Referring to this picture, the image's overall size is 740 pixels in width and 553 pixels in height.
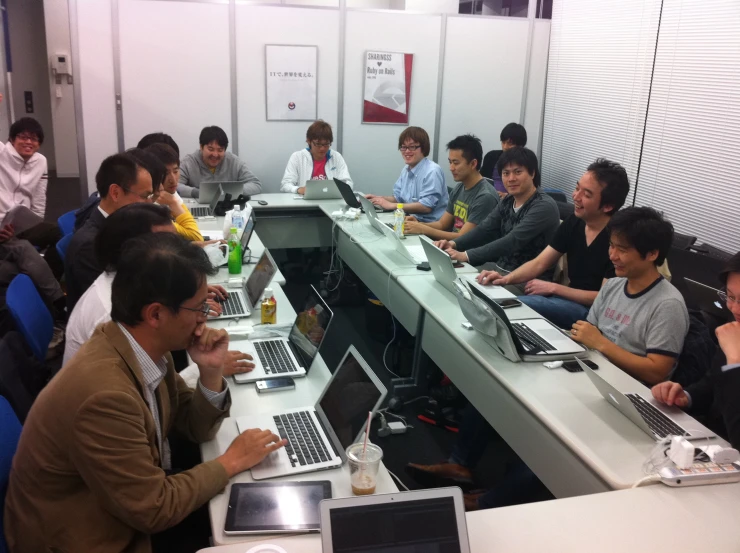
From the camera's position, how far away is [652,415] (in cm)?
193

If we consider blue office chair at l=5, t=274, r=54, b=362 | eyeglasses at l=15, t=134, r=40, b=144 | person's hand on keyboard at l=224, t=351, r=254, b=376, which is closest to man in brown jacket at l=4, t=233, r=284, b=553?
person's hand on keyboard at l=224, t=351, r=254, b=376

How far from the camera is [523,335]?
2.46m

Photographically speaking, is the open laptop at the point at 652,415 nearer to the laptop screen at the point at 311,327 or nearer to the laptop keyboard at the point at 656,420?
the laptop keyboard at the point at 656,420

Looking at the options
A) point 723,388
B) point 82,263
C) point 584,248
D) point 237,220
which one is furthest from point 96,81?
point 723,388

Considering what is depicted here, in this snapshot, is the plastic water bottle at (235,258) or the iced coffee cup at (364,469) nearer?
the iced coffee cup at (364,469)

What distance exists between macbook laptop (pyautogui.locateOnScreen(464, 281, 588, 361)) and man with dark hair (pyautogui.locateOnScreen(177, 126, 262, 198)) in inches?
115

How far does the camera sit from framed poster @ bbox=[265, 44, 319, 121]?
5.45m

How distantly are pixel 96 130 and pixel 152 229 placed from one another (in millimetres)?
3702

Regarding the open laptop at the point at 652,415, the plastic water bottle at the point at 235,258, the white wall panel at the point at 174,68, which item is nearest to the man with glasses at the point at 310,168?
the white wall panel at the point at 174,68

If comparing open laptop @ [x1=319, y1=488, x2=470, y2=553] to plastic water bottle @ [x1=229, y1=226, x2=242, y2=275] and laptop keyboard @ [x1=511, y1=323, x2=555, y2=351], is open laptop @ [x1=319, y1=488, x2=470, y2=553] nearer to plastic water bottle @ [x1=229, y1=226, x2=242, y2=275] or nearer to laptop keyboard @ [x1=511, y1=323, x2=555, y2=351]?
laptop keyboard @ [x1=511, y1=323, x2=555, y2=351]

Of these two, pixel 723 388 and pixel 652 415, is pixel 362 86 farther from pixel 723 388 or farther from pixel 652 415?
pixel 723 388

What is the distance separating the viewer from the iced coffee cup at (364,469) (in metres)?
1.55

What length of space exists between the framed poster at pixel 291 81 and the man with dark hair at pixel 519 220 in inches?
101

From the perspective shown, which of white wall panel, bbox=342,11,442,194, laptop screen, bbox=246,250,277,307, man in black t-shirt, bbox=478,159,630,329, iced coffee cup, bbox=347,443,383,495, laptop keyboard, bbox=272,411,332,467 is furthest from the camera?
white wall panel, bbox=342,11,442,194
